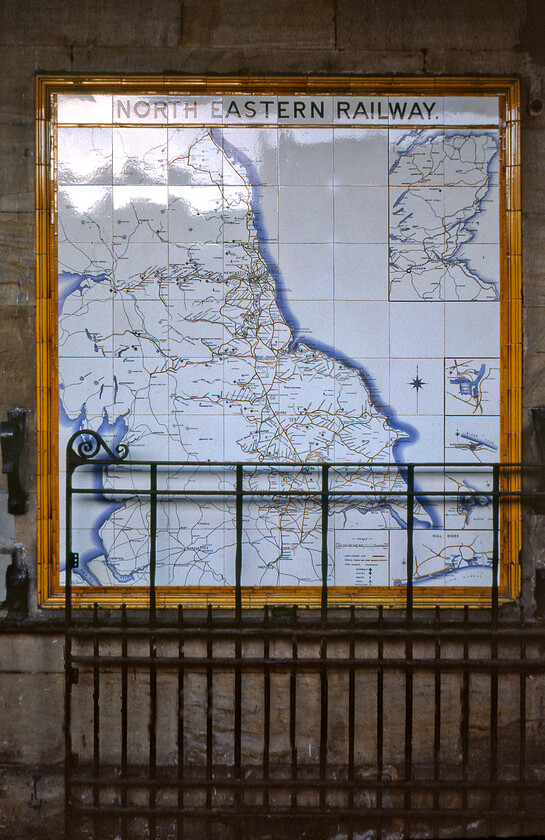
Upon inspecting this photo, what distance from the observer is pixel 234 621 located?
2959 millimetres

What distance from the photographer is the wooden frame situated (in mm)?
2973

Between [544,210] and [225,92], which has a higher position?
[225,92]

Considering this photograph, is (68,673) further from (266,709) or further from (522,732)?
(522,732)

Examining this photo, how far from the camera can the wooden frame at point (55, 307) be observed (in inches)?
117

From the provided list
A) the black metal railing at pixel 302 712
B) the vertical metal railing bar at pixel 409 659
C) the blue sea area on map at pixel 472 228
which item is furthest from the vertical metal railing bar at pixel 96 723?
the blue sea area on map at pixel 472 228

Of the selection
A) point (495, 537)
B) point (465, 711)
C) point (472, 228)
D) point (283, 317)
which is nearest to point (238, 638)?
point (465, 711)

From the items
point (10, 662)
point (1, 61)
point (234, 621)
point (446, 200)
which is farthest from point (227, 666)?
point (1, 61)

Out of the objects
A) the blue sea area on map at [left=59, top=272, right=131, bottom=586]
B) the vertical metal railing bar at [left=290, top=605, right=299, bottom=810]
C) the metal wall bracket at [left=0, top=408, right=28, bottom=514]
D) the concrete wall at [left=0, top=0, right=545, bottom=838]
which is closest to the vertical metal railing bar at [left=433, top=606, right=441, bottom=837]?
the vertical metal railing bar at [left=290, top=605, right=299, bottom=810]

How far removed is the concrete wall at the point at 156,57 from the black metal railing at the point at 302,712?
0.27 metres

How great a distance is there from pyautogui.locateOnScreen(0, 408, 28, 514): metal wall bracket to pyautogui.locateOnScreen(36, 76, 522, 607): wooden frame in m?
0.09

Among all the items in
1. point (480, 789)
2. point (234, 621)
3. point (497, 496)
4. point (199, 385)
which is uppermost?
point (199, 385)

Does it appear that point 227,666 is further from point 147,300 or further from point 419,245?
point 419,245

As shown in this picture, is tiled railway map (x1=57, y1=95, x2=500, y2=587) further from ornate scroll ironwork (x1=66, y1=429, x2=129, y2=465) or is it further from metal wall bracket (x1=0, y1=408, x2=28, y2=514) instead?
metal wall bracket (x1=0, y1=408, x2=28, y2=514)

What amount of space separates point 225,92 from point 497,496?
8.20 ft
